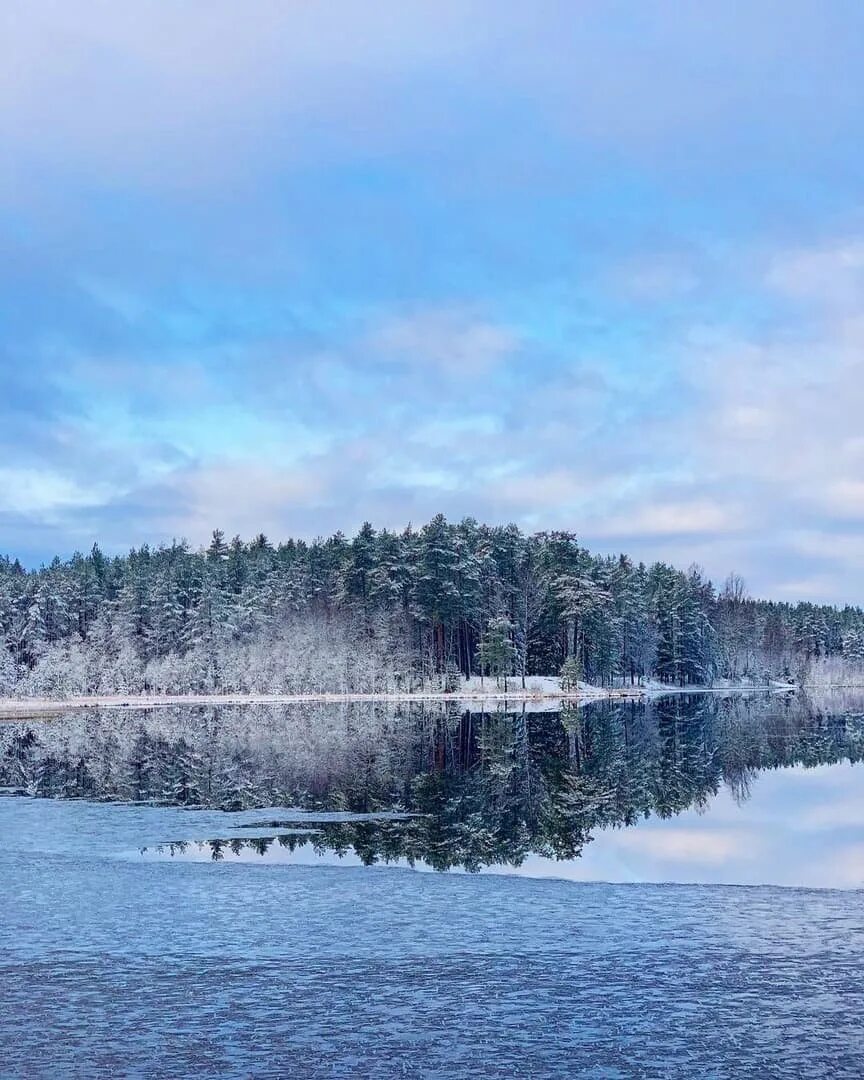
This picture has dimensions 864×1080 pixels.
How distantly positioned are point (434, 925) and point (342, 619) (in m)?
124

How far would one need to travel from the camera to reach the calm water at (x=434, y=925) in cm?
1444

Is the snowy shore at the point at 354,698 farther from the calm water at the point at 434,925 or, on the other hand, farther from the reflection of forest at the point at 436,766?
the calm water at the point at 434,925

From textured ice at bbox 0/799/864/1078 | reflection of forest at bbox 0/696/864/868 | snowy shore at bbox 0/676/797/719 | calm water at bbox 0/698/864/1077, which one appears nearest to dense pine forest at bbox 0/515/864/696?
snowy shore at bbox 0/676/797/719

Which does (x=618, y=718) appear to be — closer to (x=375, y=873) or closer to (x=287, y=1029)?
(x=375, y=873)

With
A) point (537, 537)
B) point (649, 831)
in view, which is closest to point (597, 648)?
point (537, 537)

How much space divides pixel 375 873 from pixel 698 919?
8003mm

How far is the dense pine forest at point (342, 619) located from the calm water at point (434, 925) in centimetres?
8627

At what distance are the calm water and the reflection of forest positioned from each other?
0.30m

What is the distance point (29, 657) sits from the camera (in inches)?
6186

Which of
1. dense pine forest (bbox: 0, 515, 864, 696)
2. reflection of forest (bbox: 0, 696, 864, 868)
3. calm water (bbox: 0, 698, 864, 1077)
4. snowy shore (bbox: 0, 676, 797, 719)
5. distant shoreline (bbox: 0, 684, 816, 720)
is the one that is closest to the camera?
calm water (bbox: 0, 698, 864, 1077)

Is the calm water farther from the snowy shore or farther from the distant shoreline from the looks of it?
the snowy shore

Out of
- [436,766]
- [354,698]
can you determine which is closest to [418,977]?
[436,766]

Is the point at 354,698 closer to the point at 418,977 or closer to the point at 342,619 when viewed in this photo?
the point at 342,619

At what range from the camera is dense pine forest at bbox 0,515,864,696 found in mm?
135250
